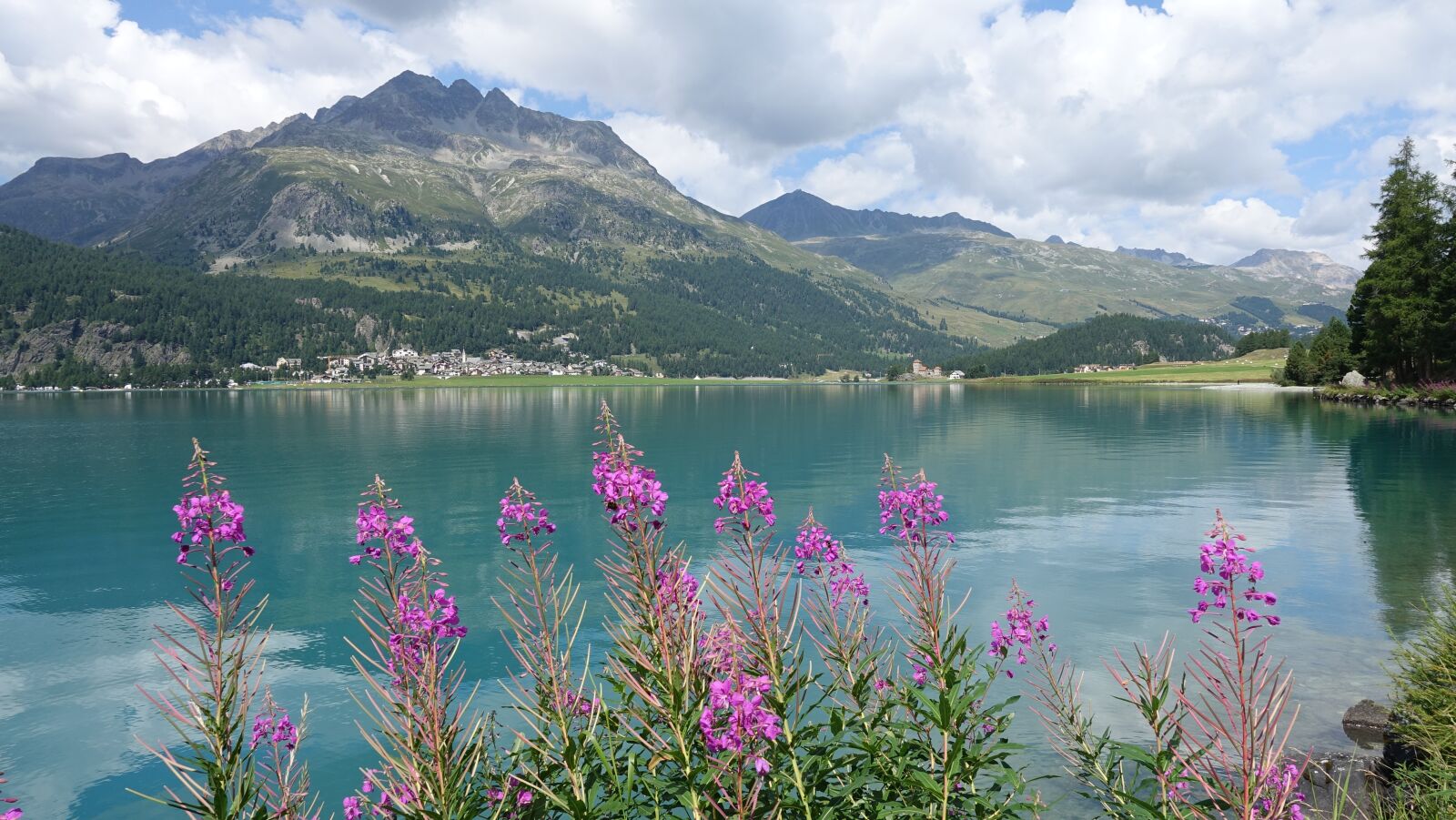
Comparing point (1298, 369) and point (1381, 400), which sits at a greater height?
point (1298, 369)

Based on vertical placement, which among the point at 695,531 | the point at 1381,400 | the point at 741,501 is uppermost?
the point at 741,501

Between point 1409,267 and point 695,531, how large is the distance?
8704 centimetres

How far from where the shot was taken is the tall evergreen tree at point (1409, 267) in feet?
247

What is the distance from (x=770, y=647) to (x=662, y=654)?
918 mm

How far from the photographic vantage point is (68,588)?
28.5 m

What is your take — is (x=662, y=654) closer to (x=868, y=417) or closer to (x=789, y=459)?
(x=789, y=459)

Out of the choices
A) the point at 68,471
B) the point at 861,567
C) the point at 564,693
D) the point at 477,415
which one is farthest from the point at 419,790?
the point at 477,415

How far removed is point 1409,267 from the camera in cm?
7825

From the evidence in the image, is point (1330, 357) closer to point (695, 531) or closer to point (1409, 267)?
point (1409, 267)

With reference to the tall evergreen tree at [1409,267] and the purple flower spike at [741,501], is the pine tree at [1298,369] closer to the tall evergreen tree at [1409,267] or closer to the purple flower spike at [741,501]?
the tall evergreen tree at [1409,267]

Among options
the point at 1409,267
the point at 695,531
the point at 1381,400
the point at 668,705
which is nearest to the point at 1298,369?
the point at 1381,400

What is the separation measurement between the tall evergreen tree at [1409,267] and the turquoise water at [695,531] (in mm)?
8997

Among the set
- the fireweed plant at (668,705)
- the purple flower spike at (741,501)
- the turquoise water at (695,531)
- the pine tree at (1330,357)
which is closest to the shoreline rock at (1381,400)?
the turquoise water at (695,531)

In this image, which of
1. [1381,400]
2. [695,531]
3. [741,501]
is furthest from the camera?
[1381,400]
